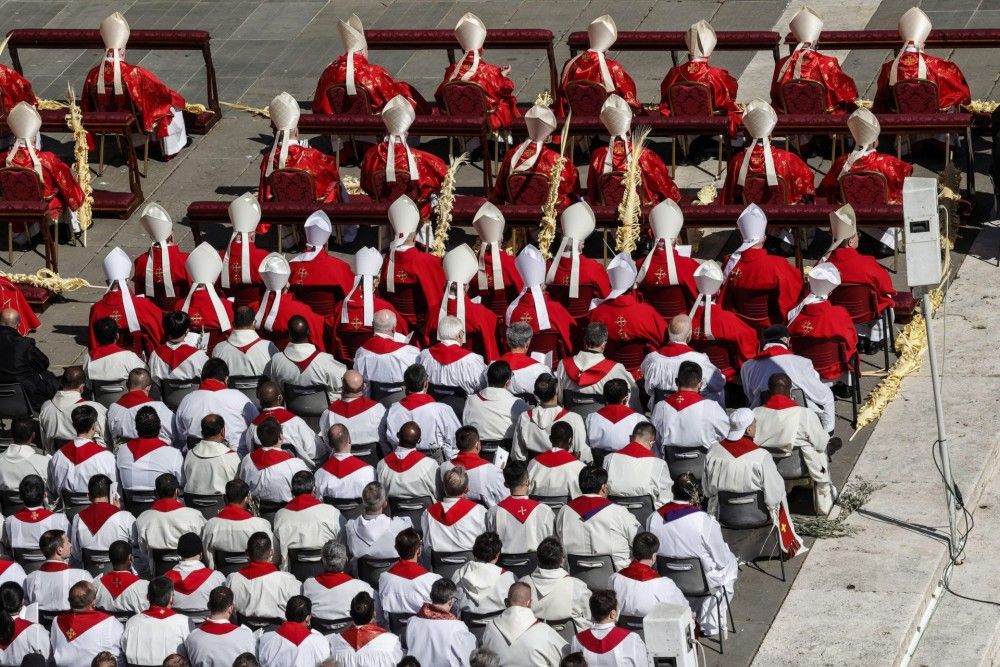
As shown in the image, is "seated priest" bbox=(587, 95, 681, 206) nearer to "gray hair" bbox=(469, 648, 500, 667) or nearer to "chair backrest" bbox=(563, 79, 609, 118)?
"chair backrest" bbox=(563, 79, 609, 118)

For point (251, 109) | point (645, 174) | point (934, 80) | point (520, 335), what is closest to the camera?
point (520, 335)

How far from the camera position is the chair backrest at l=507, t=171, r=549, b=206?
21.3 m

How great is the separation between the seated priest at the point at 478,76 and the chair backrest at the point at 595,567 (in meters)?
7.55

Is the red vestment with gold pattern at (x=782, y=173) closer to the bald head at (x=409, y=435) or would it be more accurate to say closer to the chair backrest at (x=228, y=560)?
the bald head at (x=409, y=435)

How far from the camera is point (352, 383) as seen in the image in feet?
59.0

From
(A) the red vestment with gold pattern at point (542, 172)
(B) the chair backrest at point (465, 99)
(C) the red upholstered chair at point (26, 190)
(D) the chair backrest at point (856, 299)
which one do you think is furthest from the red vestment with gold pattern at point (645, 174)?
(C) the red upholstered chair at point (26, 190)

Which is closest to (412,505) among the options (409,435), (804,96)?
(409,435)

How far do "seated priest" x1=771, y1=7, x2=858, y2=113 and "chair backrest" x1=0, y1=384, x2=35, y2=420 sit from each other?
25.0 ft

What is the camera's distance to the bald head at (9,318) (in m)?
19.7

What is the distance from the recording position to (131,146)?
76.5 feet

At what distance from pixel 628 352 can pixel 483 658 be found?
16.5 ft

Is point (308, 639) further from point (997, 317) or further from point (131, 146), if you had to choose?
point (131, 146)

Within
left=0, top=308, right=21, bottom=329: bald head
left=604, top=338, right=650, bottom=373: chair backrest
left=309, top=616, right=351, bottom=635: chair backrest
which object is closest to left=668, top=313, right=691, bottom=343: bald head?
left=604, top=338, right=650, bottom=373: chair backrest

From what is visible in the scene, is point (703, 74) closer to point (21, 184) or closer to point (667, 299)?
point (667, 299)
